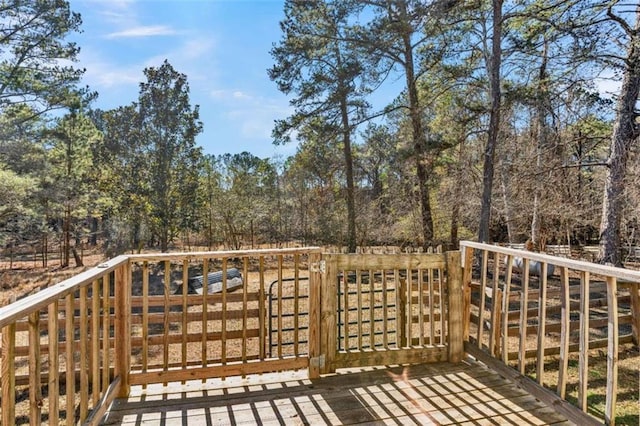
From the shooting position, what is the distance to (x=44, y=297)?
1420mm

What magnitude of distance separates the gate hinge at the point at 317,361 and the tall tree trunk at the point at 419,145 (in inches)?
293

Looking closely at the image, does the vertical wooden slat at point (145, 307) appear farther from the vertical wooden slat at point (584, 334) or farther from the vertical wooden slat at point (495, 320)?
the vertical wooden slat at point (584, 334)

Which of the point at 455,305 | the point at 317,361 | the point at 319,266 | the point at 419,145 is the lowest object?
the point at 317,361

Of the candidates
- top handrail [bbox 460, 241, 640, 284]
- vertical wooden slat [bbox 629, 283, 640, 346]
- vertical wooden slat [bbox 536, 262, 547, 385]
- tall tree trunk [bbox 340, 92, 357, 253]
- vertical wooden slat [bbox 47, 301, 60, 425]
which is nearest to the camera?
vertical wooden slat [bbox 47, 301, 60, 425]

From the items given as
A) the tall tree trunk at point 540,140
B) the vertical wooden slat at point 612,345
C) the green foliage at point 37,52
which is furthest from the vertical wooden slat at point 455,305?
the green foliage at point 37,52

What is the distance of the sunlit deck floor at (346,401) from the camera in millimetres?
2258

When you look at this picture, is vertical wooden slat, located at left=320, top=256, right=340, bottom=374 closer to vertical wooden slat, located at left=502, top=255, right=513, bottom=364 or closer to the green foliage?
vertical wooden slat, located at left=502, top=255, right=513, bottom=364

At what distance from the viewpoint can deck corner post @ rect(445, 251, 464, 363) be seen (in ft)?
9.95

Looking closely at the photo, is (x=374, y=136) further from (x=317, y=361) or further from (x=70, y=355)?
(x=70, y=355)

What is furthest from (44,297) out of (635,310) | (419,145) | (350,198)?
(350,198)

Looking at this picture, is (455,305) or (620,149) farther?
(620,149)

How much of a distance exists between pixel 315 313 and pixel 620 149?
6.30 m

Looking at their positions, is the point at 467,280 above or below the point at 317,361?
above

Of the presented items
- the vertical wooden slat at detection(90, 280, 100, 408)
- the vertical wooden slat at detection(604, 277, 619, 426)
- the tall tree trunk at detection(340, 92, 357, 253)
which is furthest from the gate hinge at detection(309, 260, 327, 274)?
the tall tree trunk at detection(340, 92, 357, 253)
